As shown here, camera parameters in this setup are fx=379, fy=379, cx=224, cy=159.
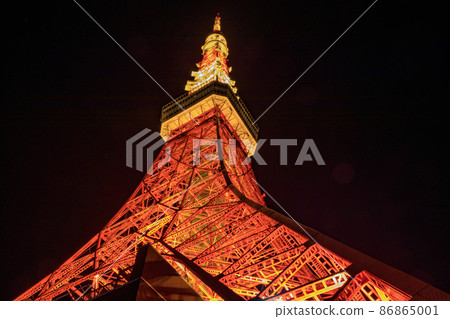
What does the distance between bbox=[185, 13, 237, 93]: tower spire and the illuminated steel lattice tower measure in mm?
103

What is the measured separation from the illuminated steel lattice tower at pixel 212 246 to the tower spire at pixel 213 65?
10 cm

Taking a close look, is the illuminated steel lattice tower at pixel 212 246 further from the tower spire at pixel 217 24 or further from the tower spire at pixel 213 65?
the tower spire at pixel 217 24

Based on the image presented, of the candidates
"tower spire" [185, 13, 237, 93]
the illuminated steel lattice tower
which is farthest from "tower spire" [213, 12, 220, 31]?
the illuminated steel lattice tower

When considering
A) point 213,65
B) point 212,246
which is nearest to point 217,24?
point 213,65

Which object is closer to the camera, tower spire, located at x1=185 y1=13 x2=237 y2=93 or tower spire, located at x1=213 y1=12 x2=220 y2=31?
tower spire, located at x1=185 y1=13 x2=237 y2=93

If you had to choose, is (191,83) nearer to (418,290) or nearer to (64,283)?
(64,283)

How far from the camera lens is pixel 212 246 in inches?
367

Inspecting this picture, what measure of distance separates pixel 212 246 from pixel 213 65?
15911mm

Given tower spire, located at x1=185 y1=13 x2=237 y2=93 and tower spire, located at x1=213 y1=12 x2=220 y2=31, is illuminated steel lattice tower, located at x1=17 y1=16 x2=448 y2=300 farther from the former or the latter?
tower spire, located at x1=213 y1=12 x2=220 y2=31

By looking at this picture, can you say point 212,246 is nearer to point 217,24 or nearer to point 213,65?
point 213,65

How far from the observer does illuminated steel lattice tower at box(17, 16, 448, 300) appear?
598cm

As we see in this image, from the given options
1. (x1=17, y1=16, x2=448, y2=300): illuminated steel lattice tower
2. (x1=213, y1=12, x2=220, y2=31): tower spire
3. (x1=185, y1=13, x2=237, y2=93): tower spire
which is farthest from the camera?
(x1=213, y1=12, x2=220, y2=31): tower spire

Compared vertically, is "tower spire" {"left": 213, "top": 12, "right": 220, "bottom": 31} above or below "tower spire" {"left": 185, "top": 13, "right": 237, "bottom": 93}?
above
